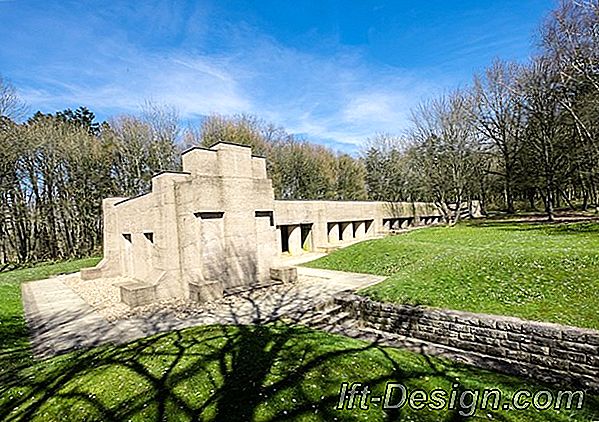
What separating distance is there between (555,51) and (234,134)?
68.2 ft

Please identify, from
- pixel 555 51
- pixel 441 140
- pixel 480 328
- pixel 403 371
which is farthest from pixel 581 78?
pixel 403 371

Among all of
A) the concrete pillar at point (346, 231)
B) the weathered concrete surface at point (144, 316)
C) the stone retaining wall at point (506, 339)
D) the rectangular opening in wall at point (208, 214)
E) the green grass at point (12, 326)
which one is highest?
the rectangular opening in wall at point (208, 214)

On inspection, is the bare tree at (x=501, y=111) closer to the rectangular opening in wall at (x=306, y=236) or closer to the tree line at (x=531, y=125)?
the tree line at (x=531, y=125)

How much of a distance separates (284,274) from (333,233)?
37.6ft

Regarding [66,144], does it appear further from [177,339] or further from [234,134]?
[177,339]

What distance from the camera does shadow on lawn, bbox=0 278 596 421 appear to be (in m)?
3.78

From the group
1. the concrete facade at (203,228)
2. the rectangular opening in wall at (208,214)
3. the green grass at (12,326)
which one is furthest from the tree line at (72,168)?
the rectangular opening in wall at (208,214)

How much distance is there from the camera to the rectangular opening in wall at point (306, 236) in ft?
67.6

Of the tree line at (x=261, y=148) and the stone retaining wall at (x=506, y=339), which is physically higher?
the tree line at (x=261, y=148)

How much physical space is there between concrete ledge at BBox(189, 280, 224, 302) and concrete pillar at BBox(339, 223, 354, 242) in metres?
14.8

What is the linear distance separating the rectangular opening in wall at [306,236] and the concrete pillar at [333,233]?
6.99ft

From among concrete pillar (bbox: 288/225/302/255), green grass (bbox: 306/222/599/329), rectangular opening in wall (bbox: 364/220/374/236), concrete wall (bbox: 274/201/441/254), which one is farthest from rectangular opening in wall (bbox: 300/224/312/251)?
green grass (bbox: 306/222/599/329)

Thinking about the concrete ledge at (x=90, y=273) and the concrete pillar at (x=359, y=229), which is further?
the concrete pillar at (x=359, y=229)

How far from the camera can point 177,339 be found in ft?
19.3
